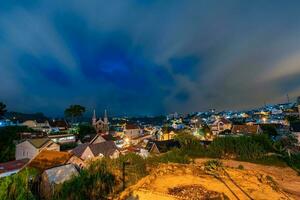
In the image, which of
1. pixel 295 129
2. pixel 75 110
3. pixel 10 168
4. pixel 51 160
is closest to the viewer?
pixel 10 168

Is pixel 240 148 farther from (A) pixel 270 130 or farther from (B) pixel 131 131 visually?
(B) pixel 131 131

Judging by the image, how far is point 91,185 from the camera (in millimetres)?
8859

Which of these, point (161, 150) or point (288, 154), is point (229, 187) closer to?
point (288, 154)

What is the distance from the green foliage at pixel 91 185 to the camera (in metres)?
7.93

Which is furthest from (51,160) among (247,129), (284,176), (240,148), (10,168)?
(247,129)

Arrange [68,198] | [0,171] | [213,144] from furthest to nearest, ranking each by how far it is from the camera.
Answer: [213,144]
[0,171]
[68,198]

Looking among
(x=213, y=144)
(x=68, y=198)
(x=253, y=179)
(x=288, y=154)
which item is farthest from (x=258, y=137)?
(x=68, y=198)

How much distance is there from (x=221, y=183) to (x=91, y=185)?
686 centimetres

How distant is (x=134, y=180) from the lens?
1111cm

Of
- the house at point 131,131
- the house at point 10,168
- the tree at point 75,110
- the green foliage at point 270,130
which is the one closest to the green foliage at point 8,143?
the house at point 10,168

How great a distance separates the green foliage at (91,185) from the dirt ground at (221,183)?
3.07ft

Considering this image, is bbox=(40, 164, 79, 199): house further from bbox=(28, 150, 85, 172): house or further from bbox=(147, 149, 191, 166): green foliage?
bbox=(147, 149, 191, 166): green foliage

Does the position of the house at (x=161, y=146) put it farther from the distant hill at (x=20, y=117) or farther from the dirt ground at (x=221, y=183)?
the distant hill at (x=20, y=117)

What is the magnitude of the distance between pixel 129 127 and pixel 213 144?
1543 inches
